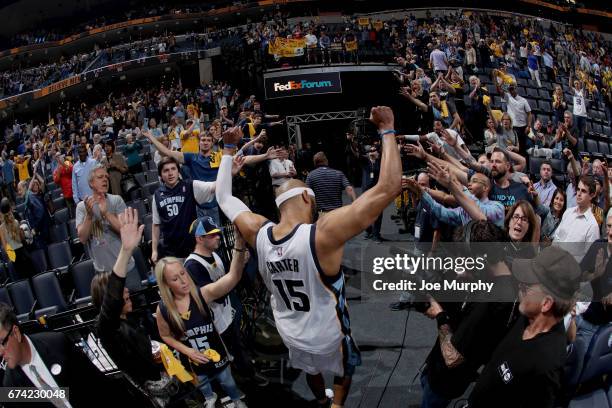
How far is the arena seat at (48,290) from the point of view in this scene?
5285mm

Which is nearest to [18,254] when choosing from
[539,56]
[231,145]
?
[231,145]

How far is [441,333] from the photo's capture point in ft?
8.60

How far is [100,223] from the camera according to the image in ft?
14.5

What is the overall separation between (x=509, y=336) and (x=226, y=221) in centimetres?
376

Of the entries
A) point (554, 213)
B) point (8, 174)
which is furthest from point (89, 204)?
point (8, 174)

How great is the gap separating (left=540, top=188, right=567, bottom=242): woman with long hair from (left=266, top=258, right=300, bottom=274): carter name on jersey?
127 inches

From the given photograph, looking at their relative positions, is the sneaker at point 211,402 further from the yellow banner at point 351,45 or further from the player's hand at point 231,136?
the yellow banner at point 351,45

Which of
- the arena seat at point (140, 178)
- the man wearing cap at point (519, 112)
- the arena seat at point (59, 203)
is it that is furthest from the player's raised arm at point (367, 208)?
the arena seat at point (59, 203)

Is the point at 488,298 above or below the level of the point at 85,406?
above

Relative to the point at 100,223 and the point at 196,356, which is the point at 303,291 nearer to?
the point at 196,356

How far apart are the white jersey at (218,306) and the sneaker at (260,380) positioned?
0.71 metres

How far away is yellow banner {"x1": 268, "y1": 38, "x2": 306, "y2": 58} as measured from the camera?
13555mm

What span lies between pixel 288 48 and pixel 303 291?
39.1 feet

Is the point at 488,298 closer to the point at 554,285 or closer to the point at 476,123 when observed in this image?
the point at 554,285
